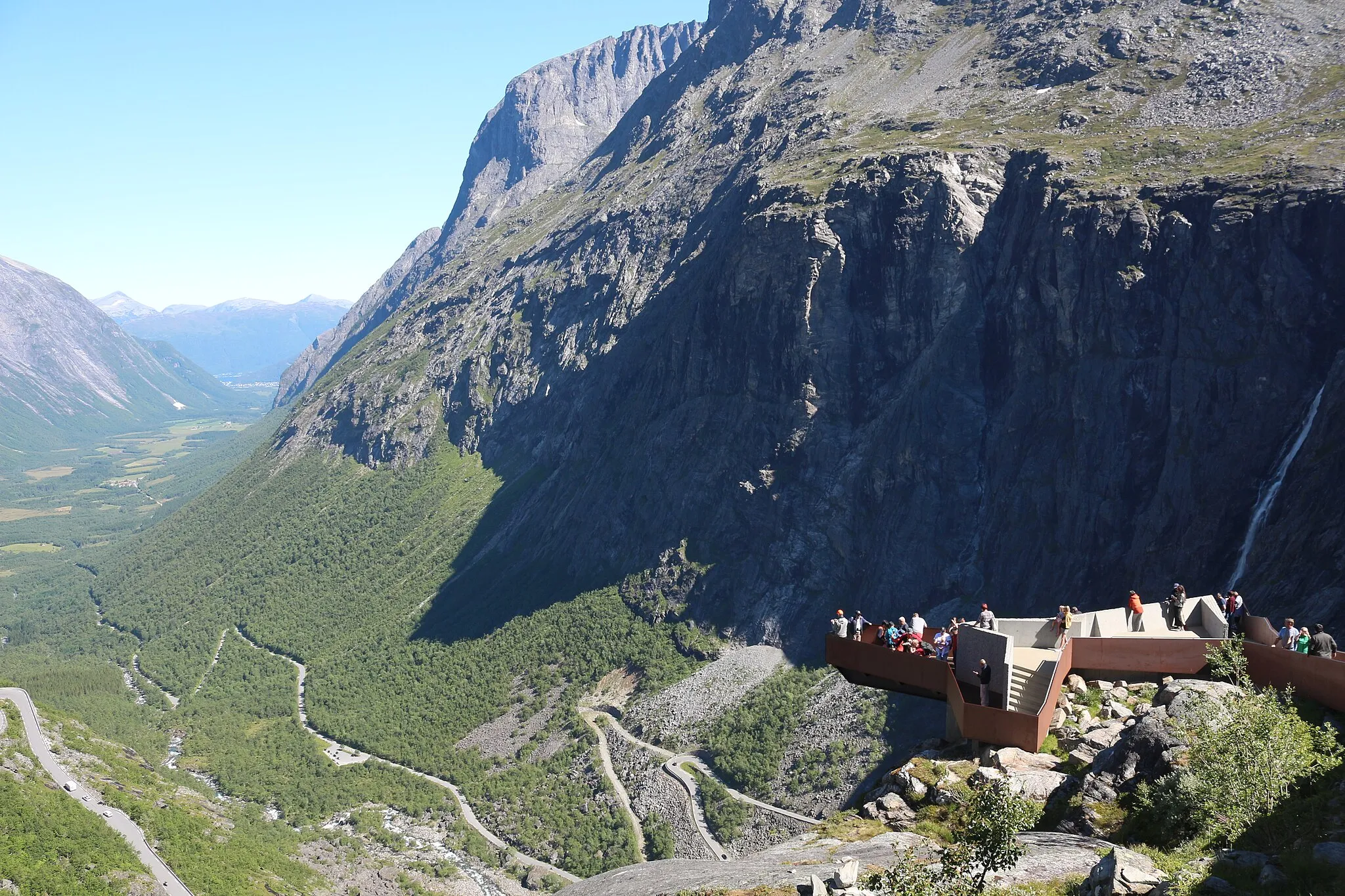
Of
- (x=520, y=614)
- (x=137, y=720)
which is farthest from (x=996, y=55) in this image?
(x=137, y=720)

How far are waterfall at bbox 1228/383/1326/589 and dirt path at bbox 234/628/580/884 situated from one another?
8146cm

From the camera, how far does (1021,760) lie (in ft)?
108

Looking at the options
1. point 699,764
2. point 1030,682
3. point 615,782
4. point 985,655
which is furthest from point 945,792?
point 615,782

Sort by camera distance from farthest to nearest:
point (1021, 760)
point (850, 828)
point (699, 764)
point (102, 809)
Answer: point (699, 764), point (102, 809), point (850, 828), point (1021, 760)

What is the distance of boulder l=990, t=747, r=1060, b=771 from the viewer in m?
32.7

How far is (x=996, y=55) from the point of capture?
627 ft

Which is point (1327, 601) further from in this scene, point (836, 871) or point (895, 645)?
point (836, 871)

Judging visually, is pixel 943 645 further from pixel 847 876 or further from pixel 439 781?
pixel 439 781

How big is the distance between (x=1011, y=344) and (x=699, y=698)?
227ft

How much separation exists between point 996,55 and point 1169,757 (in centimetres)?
19338

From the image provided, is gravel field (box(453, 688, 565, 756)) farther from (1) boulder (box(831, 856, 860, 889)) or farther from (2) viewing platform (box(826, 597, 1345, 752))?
(1) boulder (box(831, 856, 860, 889))

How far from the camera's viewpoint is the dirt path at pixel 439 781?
391 ft

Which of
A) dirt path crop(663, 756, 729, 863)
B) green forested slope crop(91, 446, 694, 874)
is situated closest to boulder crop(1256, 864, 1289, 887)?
dirt path crop(663, 756, 729, 863)

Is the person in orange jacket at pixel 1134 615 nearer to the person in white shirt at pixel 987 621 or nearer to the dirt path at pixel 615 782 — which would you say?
the person in white shirt at pixel 987 621
